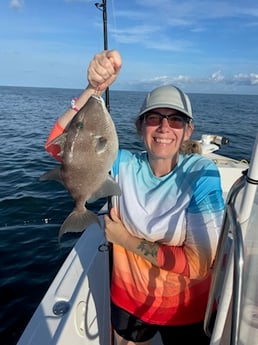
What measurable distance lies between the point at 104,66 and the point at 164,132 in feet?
1.82

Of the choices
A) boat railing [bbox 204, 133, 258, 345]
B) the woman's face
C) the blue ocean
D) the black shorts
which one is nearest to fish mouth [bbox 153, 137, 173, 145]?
the woman's face

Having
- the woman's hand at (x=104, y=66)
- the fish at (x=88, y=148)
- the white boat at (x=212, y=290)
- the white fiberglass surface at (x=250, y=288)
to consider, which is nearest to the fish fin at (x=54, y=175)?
the fish at (x=88, y=148)

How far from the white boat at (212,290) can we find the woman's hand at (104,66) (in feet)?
3.19

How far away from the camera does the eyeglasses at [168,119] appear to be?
6.80 ft

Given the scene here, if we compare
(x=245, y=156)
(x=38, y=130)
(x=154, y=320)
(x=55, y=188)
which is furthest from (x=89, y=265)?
(x=38, y=130)

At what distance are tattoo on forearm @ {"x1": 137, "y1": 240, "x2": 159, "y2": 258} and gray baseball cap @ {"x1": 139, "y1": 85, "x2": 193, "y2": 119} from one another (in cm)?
86

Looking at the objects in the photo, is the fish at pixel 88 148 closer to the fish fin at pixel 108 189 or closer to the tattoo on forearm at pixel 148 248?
the fish fin at pixel 108 189

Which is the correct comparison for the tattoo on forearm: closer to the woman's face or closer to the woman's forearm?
the woman's face

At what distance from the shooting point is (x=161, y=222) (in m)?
2.12

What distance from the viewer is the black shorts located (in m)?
2.33

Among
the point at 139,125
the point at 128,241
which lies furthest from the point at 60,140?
the point at 128,241

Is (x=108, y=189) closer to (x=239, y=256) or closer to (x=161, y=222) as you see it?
(x=161, y=222)

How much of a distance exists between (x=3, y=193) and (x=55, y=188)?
137 cm

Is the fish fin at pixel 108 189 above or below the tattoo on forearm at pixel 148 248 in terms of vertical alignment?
above
